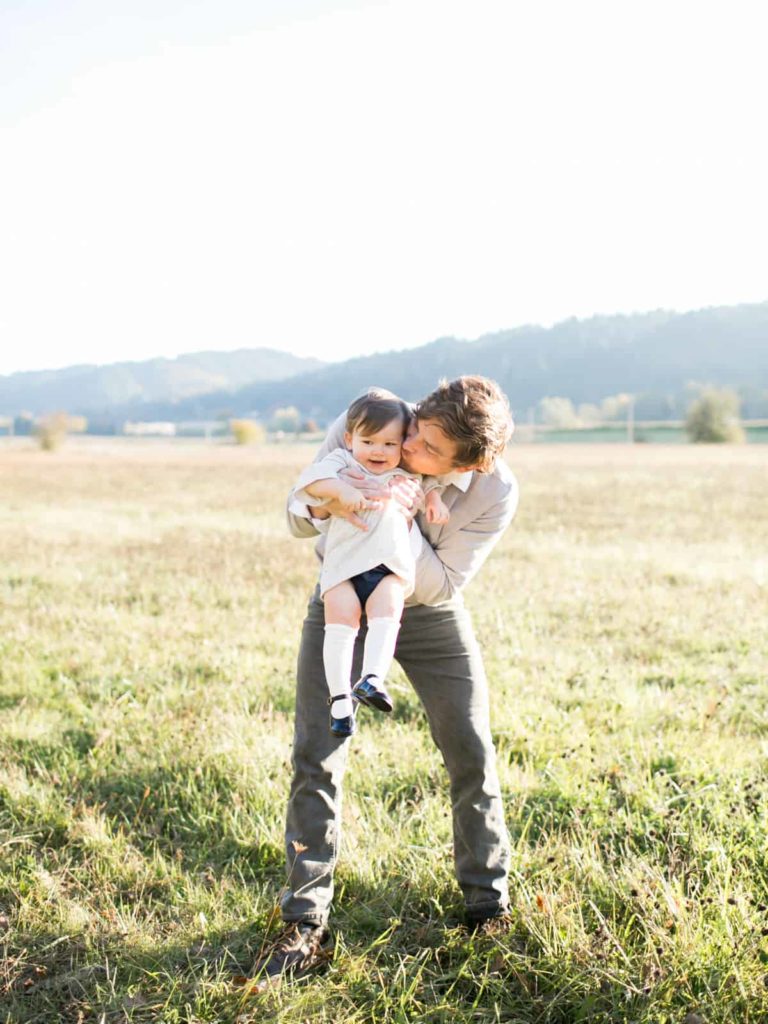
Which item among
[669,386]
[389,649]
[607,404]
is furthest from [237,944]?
[669,386]

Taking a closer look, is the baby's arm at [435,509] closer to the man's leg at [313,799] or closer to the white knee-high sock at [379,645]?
the white knee-high sock at [379,645]

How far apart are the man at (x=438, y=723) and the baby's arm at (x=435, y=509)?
0.07 meters

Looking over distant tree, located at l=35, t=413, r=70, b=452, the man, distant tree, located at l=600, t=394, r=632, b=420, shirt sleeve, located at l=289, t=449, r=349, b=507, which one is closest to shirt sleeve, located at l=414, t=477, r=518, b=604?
the man

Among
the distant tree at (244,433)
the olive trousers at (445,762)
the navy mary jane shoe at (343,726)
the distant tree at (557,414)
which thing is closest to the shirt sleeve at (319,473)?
the olive trousers at (445,762)

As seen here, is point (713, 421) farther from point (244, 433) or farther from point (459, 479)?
point (459, 479)

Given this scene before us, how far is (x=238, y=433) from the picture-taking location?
98.4 meters

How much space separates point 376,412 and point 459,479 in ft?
1.32

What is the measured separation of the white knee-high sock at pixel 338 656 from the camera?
3086mm

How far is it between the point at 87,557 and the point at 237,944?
9.94m

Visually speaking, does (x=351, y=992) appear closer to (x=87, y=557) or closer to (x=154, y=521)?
(x=87, y=557)

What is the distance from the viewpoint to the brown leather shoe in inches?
119

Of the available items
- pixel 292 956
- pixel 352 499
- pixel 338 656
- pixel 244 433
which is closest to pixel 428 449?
pixel 352 499

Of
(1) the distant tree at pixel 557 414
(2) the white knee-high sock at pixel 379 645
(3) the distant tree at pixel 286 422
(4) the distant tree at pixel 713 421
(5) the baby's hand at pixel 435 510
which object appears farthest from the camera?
(3) the distant tree at pixel 286 422

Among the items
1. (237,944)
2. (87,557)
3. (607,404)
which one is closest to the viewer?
(237,944)
